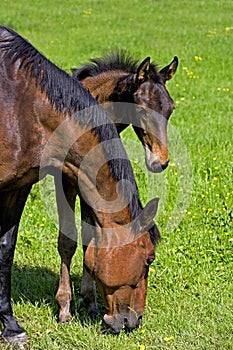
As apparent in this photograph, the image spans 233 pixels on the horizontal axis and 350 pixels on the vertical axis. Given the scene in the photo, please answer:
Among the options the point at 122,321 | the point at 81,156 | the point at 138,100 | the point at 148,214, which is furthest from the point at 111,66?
the point at 122,321

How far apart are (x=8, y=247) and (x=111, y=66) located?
1773mm

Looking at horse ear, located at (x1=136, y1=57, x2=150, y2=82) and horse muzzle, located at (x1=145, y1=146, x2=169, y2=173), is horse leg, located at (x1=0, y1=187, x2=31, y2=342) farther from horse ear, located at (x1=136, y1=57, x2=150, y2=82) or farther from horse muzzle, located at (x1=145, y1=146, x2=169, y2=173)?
horse ear, located at (x1=136, y1=57, x2=150, y2=82)

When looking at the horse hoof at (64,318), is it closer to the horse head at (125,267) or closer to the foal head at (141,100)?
the horse head at (125,267)

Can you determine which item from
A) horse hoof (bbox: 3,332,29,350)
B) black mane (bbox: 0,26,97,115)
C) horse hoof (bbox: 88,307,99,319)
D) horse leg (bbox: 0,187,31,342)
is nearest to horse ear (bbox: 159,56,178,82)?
black mane (bbox: 0,26,97,115)

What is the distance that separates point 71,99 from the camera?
4180 millimetres

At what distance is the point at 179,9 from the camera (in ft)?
71.2

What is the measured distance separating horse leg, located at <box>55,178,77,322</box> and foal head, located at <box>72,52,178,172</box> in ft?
2.46

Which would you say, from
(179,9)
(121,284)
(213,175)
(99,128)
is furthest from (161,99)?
(179,9)

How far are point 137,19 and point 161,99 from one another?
14.8 m

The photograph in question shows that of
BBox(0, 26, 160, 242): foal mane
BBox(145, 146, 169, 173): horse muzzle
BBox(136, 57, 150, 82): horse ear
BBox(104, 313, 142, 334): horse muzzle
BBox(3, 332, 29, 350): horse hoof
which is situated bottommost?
BBox(3, 332, 29, 350): horse hoof

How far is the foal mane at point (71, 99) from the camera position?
13.6ft

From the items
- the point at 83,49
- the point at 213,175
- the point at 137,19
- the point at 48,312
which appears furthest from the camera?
the point at 137,19

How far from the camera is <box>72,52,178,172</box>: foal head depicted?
5.37 meters

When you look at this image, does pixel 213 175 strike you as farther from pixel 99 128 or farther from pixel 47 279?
pixel 99 128
